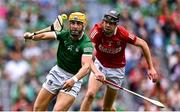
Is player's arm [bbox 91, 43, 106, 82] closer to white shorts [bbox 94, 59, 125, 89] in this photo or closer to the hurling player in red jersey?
the hurling player in red jersey

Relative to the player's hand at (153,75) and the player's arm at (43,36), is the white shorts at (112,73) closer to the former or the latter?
the player's hand at (153,75)

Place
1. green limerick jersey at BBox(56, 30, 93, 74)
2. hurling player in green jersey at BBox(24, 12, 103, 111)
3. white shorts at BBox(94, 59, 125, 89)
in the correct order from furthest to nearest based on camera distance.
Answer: white shorts at BBox(94, 59, 125, 89)
green limerick jersey at BBox(56, 30, 93, 74)
hurling player in green jersey at BBox(24, 12, 103, 111)

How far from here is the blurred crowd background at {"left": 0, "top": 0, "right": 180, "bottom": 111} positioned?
20391 millimetres

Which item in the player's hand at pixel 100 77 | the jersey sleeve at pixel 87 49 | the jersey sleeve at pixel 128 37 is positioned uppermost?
the jersey sleeve at pixel 87 49

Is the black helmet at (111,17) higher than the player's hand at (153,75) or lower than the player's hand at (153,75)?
higher

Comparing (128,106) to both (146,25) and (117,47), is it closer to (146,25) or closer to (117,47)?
(146,25)

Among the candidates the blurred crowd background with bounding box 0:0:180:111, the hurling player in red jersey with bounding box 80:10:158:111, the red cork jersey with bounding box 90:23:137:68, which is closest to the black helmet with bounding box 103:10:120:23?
the hurling player in red jersey with bounding box 80:10:158:111

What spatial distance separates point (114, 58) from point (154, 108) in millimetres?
4127

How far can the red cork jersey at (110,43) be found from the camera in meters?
15.4

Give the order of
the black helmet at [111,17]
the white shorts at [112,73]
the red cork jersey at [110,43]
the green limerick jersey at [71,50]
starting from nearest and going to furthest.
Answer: the green limerick jersey at [71,50]
the black helmet at [111,17]
the red cork jersey at [110,43]
the white shorts at [112,73]

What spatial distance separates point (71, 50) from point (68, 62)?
0.28 meters

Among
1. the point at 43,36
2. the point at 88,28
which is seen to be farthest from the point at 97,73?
the point at 88,28

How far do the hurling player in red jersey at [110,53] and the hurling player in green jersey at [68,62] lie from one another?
1.42 feet

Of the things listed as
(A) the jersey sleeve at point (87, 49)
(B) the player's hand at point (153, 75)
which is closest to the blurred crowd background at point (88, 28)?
(B) the player's hand at point (153, 75)
